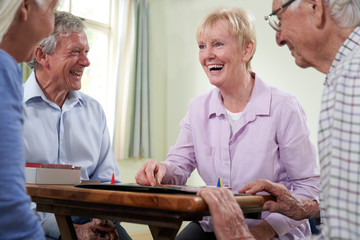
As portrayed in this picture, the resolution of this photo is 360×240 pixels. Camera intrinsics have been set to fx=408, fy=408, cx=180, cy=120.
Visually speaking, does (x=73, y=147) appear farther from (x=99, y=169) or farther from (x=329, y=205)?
(x=329, y=205)

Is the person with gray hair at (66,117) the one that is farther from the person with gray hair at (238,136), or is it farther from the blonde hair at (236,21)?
the blonde hair at (236,21)

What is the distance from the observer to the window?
4.73 metres

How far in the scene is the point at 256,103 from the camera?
1910 mm

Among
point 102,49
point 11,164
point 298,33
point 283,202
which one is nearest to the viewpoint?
point 11,164

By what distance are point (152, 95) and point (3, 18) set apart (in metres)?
4.10

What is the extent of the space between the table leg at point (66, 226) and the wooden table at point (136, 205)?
0.23 feet

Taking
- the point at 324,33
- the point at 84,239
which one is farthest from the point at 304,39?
the point at 84,239

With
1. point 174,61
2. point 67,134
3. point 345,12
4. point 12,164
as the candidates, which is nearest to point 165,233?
point 12,164

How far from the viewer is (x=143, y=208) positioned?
110 centimetres

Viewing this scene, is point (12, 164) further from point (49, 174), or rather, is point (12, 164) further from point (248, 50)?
point (248, 50)

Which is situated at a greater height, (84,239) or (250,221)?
(250,221)

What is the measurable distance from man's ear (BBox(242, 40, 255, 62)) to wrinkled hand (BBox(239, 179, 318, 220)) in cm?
84

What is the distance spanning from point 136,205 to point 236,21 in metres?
1.31

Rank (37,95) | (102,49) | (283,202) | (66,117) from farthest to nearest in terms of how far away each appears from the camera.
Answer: (102,49)
(66,117)
(37,95)
(283,202)
